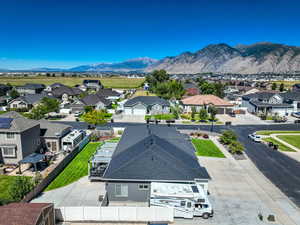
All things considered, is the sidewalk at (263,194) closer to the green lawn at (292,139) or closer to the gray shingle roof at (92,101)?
the green lawn at (292,139)

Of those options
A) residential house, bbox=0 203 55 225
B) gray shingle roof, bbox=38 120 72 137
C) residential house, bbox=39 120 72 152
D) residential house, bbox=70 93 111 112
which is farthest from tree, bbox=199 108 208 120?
residential house, bbox=0 203 55 225

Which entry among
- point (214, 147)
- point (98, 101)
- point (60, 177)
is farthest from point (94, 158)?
point (98, 101)

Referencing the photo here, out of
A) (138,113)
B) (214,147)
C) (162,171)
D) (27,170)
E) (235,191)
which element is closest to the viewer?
(162,171)

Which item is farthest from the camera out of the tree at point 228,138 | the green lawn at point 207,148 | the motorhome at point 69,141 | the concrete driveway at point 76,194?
the tree at point 228,138

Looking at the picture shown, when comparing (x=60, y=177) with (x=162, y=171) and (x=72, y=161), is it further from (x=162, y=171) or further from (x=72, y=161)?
(x=162, y=171)

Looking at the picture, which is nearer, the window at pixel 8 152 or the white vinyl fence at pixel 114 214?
the white vinyl fence at pixel 114 214

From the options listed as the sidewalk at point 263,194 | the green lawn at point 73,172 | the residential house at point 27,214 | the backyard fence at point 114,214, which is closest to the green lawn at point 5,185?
the green lawn at point 73,172
